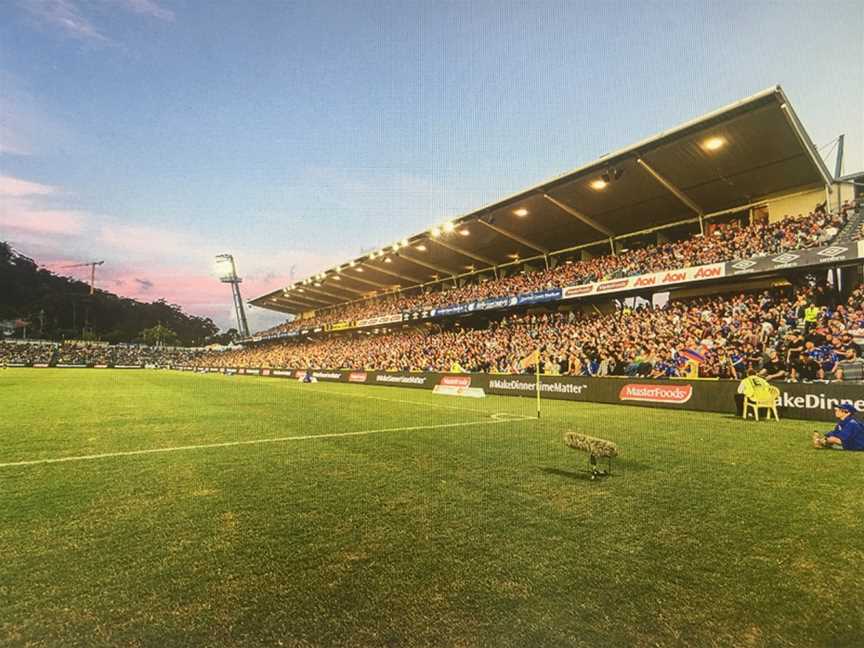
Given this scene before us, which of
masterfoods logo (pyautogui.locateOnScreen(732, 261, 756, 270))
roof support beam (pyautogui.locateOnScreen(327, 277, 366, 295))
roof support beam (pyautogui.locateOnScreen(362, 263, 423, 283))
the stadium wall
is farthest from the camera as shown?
roof support beam (pyautogui.locateOnScreen(327, 277, 366, 295))

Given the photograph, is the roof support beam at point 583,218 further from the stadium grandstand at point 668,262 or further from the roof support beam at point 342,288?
the roof support beam at point 342,288

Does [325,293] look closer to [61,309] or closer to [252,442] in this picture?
[252,442]

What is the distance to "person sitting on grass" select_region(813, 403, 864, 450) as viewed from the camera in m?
8.17

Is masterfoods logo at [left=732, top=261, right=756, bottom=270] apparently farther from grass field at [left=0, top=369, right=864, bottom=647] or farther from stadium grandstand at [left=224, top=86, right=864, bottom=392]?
grass field at [left=0, top=369, right=864, bottom=647]

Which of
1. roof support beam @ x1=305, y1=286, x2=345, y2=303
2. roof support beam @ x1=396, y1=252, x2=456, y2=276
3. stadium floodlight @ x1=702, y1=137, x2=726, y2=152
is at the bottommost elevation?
roof support beam @ x1=305, y1=286, x2=345, y2=303

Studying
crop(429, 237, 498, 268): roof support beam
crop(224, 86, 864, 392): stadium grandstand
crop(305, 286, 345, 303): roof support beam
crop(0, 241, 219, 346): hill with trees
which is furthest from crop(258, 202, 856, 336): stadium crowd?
crop(0, 241, 219, 346): hill with trees

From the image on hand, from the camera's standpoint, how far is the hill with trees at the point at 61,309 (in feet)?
362

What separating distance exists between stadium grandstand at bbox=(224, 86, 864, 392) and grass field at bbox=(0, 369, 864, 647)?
1112 cm

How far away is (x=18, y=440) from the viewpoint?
8.65 m

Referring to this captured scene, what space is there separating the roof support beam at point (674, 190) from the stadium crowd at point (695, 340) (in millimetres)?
5444

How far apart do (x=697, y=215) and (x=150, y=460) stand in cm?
3030

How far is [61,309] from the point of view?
11694 centimetres

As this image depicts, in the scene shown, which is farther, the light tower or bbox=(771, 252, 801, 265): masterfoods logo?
the light tower

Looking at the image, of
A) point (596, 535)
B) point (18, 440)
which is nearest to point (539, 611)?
point (596, 535)
